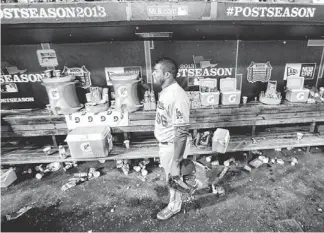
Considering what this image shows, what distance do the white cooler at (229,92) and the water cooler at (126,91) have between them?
71.9 inches

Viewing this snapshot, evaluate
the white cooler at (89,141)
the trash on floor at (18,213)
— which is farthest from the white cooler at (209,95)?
the trash on floor at (18,213)

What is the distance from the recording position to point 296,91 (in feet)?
15.4

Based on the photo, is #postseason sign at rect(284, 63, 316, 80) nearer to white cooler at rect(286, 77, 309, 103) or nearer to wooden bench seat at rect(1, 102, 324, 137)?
white cooler at rect(286, 77, 309, 103)

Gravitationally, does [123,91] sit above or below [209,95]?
above

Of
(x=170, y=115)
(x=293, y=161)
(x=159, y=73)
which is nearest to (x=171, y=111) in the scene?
(x=170, y=115)

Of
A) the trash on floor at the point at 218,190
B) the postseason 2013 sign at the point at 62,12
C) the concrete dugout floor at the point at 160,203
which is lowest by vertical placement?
the concrete dugout floor at the point at 160,203

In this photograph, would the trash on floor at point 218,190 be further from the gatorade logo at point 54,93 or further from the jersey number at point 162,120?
the gatorade logo at point 54,93

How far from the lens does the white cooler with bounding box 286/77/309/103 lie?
15.4ft

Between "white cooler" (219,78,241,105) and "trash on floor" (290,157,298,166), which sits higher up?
"white cooler" (219,78,241,105)

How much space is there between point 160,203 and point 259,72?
357cm

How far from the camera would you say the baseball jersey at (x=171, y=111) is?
2.72 meters

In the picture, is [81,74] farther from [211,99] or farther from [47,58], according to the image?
[211,99]

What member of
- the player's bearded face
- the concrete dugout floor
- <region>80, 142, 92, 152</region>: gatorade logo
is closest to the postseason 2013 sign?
the player's bearded face

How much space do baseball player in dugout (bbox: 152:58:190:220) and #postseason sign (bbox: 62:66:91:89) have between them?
2.45 metres
